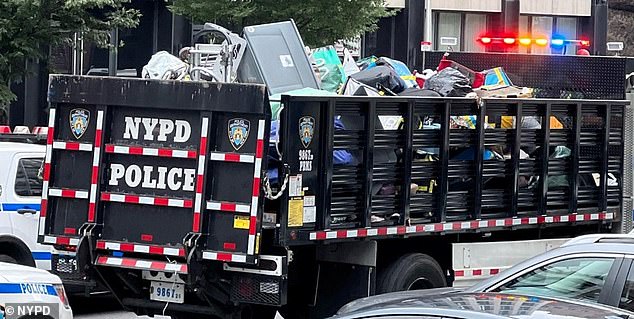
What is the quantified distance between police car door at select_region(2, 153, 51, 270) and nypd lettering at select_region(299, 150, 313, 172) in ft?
13.8

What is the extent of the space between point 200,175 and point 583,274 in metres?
3.42

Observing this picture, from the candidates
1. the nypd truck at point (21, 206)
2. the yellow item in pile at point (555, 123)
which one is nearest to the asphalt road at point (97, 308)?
the nypd truck at point (21, 206)

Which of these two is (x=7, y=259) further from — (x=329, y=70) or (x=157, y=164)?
(x=329, y=70)

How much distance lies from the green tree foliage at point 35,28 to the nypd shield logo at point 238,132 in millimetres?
10158

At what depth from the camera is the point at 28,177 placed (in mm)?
12938

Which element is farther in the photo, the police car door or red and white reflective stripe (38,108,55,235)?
the police car door

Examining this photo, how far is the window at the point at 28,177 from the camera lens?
1284cm

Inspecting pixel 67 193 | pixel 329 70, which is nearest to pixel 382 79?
pixel 329 70

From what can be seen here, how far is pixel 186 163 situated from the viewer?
9.82 m

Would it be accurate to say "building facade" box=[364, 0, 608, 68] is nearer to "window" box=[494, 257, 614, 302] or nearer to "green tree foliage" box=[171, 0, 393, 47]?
"green tree foliage" box=[171, 0, 393, 47]

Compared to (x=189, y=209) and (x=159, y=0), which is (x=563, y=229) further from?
(x=159, y=0)

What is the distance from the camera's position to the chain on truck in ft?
31.6

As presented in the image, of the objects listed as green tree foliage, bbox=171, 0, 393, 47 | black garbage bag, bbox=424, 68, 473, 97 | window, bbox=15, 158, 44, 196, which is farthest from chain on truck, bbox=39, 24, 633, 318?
green tree foliage, bbox=171, 0, 393, 47

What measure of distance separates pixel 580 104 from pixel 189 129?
15.0ft
